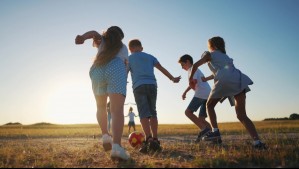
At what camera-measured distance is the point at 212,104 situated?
321 inches

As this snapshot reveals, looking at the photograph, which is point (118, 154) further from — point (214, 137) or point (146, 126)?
point (214, 137)

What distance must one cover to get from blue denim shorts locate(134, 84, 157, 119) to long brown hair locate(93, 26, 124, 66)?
5.61 ft

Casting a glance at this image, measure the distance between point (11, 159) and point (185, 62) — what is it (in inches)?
236

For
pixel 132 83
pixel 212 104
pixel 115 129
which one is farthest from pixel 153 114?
pixel 115 129

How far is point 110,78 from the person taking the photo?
5.58 meters

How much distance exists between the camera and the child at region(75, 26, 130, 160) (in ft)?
17.4

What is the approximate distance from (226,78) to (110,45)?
2719 mm

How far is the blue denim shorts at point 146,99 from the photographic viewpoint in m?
7.54

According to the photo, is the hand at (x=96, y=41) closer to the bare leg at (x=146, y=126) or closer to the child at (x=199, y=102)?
the bare leg at (x=146, y=126)

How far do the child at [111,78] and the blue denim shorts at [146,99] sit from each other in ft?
4.48

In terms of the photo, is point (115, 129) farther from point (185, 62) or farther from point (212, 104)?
point (185, 62)

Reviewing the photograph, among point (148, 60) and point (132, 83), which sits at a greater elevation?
point (148, 60)

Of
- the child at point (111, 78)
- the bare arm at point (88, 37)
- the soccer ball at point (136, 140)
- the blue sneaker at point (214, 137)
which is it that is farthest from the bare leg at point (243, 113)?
the bare arm at point (88, 37)

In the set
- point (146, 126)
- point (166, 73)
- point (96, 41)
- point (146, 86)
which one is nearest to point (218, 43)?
point (166, 73)
